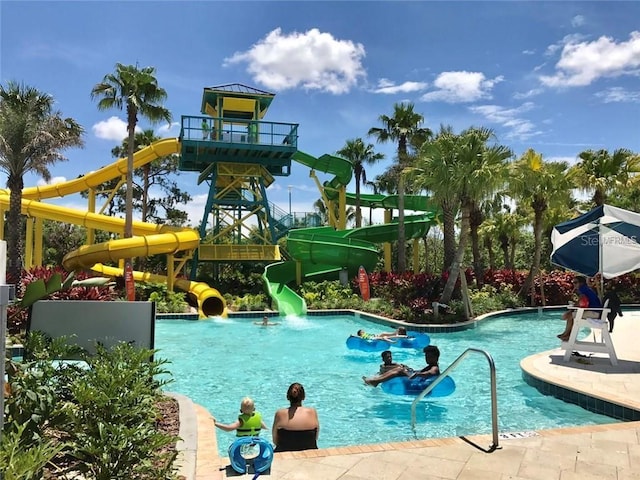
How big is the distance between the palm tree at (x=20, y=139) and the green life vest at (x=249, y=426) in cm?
1569

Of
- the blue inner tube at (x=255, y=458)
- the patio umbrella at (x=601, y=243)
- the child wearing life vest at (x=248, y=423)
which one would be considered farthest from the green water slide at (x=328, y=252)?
the blue inner tube at (x=255, y=458)

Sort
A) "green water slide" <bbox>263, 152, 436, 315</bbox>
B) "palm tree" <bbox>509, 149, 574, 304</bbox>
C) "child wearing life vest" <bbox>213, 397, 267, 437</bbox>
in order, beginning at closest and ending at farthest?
"child wearing life vest" <bbox>213, 397, 267, 437</bbox>
"palm tree" <bbox>509, 149, 574, 304</bbox>
"green water slide" <bbox>263, 152, 436, 315</bbox>

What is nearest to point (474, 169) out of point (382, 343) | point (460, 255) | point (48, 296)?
point (460, 255)

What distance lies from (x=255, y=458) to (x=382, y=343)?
26.0ft

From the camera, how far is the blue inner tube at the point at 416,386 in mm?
7777

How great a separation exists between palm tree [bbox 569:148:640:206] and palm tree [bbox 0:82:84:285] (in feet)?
70.4

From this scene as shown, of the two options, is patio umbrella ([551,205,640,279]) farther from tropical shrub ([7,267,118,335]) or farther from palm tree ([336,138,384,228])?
palm tree ([336,138,384,228])

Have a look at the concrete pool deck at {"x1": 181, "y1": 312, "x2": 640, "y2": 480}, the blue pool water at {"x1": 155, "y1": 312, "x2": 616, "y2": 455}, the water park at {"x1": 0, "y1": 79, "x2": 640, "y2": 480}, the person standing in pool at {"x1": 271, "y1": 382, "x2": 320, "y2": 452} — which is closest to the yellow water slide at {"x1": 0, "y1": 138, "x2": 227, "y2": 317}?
the water park at {"x1": 0, "y1": 79, "x2": 640, "y2": 480}

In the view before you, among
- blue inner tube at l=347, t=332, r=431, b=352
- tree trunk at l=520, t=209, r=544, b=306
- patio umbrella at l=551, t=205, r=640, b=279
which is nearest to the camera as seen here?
patio umbrella at l=551, t=205, r=640, b=279

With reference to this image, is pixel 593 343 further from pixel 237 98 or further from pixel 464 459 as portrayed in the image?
pixel 237 98

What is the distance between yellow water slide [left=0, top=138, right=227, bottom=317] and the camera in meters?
19.9

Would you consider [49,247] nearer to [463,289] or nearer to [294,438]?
[463,289]

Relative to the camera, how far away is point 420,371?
815 centimetres

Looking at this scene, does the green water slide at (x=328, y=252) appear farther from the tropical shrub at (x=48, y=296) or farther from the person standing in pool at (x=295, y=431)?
the person standing in pool at (x=295, y=431)
